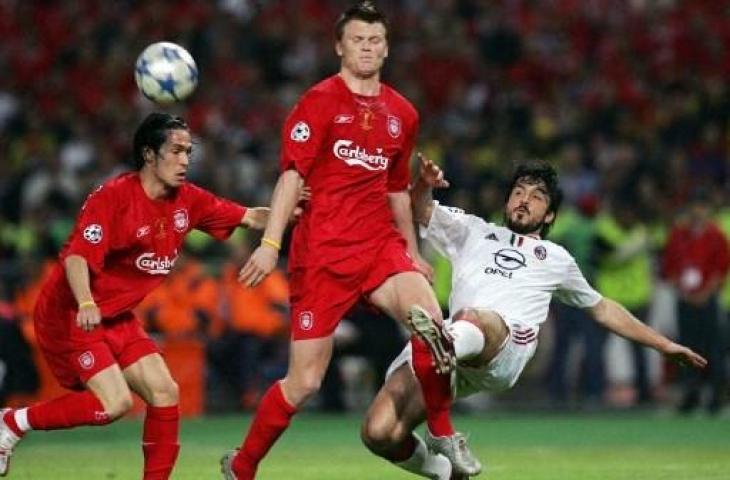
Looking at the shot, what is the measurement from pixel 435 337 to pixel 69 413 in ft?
7.47

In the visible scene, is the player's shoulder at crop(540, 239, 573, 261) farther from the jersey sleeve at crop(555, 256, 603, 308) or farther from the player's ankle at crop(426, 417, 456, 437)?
the player's ankle at crop(426, 417, 456, 437)

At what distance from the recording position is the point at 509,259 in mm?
9922

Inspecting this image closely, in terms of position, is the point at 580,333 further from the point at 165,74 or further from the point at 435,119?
the point at 165,74

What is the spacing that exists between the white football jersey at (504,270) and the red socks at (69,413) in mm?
1997

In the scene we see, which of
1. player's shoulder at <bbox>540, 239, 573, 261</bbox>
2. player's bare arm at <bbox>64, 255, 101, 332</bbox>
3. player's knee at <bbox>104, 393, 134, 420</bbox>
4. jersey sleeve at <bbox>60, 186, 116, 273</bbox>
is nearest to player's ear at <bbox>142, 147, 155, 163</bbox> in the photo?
Result: jersey sleeve at <bbox>60, 186, 116, 273</bbox>

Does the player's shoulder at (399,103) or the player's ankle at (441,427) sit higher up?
the player's shoulder at (399,103)

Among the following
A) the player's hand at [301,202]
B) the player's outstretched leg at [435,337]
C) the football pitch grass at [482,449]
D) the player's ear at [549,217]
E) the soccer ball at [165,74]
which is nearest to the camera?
the player's outstretched leg at [435,337]

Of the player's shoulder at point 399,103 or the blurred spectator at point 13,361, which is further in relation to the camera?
the blurred spectator at point 13,361

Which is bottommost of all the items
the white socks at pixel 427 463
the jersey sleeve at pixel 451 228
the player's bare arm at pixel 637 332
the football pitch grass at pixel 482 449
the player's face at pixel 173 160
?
the football pitch grass at pixel 482 449

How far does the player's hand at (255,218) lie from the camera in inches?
405

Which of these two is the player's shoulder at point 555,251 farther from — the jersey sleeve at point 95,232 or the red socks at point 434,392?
the jersey sleeve at point 95,232

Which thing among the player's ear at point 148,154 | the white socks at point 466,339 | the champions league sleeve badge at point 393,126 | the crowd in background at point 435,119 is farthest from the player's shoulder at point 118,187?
the crowd in background at point 435,119

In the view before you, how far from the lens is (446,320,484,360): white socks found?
9.12m

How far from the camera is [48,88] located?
22203 mm
